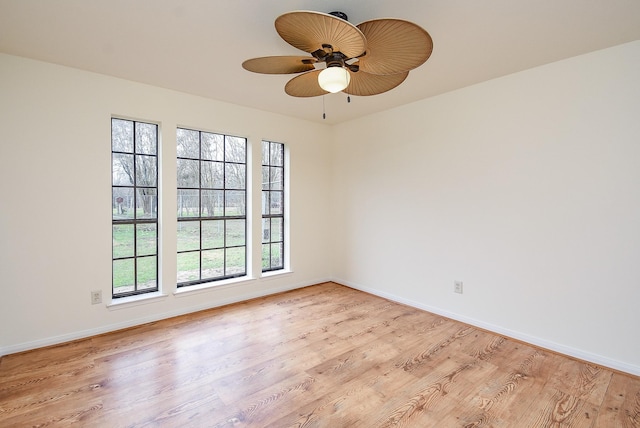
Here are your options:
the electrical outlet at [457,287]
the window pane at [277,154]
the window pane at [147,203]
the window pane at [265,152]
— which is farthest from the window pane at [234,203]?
the electrical outlet at [457,287]

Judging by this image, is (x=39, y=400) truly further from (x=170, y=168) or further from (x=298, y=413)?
(x=170, y=168)

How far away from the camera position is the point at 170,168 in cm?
333

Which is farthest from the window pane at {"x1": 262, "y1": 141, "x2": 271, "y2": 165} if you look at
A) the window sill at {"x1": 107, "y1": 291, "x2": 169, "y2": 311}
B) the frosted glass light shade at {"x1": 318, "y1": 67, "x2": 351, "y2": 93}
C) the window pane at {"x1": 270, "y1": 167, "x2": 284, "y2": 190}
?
the frosted glass light shade at {"x1": 318, "y1": 67, "x2": 351, "y2": 93}

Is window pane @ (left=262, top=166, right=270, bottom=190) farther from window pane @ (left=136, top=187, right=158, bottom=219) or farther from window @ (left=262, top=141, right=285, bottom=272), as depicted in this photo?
window pane @ (left=136, top=187, right=158, bottom=219)

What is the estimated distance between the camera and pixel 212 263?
3.82 meters

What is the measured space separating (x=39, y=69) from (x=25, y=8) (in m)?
0.90

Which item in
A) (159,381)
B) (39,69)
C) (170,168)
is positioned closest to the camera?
(159,381)

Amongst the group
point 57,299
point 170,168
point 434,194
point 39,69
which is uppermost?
point 39,69

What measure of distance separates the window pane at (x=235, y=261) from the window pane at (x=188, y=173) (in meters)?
0.95

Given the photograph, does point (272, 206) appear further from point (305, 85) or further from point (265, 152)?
point (305, 85)

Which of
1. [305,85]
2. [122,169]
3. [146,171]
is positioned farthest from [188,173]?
[305,85]

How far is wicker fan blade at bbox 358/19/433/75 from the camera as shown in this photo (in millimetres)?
1441

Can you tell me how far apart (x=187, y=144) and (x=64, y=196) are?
1.30 metres

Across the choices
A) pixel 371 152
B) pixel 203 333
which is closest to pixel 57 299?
pixel 203 333
